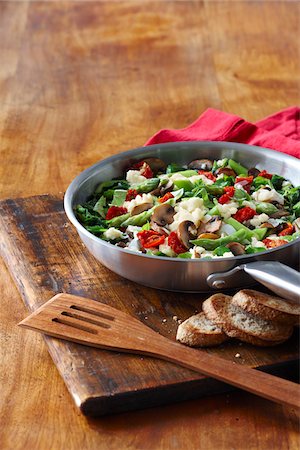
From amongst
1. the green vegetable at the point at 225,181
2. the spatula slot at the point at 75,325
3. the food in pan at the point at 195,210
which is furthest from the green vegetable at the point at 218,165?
the spatula slot at the point at 75,325

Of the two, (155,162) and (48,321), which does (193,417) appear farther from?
(155,162)

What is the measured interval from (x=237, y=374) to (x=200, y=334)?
18 cm

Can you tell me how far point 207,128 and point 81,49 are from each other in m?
1.62

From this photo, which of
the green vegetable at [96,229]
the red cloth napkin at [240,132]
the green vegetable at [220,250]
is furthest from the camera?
the red cloth napkin at [240,132]

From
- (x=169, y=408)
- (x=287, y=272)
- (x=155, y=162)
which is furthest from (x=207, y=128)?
(x=169, y=408)

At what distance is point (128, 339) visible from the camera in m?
2.29

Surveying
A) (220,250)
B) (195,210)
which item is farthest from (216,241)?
(195,210)

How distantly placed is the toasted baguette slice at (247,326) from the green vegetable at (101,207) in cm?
70

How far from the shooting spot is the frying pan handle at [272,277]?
2.21 meters

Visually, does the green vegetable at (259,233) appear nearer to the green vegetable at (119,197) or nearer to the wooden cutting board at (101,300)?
the wooden cutting board at (101,300)

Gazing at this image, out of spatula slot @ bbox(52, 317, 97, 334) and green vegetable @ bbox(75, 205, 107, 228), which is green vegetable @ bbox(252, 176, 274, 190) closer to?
green vegetable @ bbox(75, 205, 107, 228)

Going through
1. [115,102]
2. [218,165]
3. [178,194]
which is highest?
[178,194]

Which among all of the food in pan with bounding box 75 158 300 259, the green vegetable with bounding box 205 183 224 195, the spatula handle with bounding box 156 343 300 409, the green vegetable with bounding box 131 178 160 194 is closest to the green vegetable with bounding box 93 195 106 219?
the food in pan with bounding box 75 158 300 259

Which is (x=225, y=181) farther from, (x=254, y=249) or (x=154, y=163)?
(x=254, y=249)
